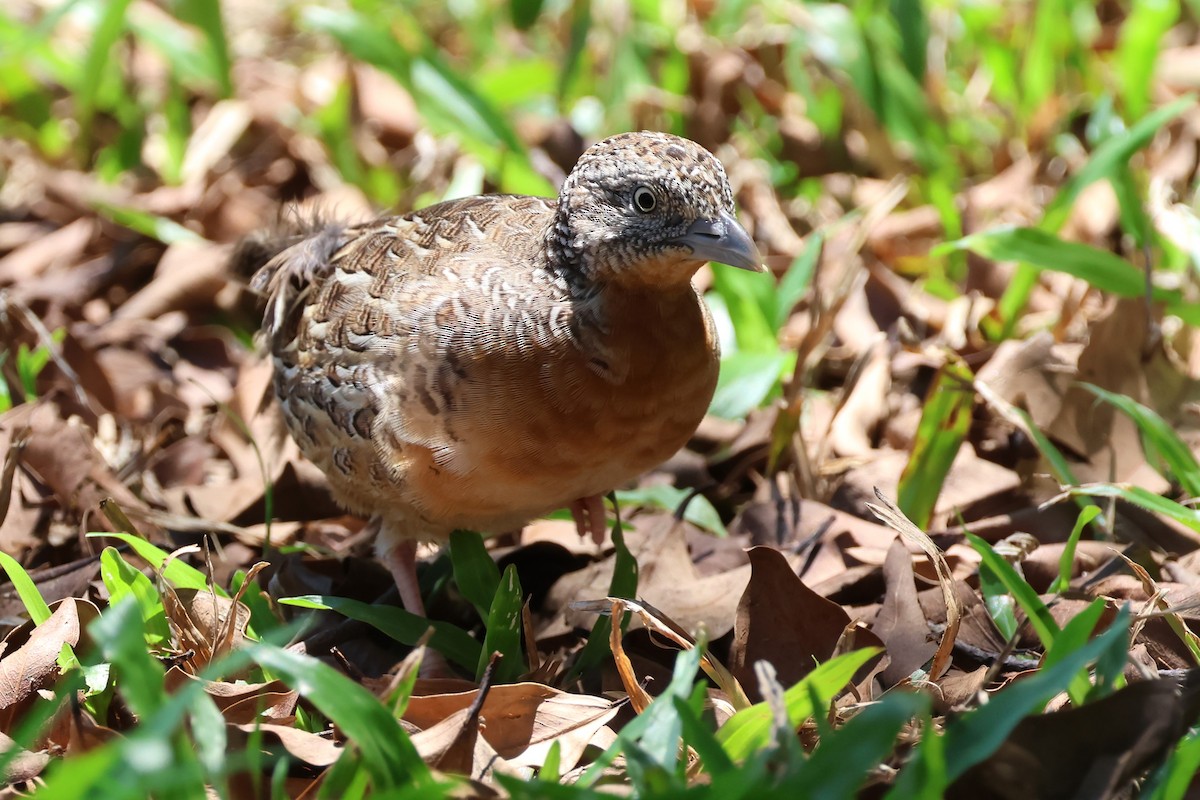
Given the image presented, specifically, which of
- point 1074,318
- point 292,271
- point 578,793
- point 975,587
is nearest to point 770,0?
point 1074,318

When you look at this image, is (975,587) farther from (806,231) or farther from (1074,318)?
(806,231)

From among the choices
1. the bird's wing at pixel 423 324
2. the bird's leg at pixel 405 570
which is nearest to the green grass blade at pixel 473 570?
the bird's leg at pixel 405 570

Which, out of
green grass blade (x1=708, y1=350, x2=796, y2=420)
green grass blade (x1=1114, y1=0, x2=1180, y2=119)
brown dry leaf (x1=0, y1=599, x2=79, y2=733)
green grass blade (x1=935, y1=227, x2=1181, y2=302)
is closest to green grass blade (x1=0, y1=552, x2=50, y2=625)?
brown dry leaf (x1=0, y1=599, x2=79, y2=733)

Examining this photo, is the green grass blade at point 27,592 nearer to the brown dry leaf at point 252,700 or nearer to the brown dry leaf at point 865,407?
the brown dry leaf at point 252,700

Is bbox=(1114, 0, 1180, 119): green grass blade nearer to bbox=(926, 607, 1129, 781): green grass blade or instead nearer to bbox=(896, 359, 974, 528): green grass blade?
bbox=(896, 359, 974, 528): green grass blade

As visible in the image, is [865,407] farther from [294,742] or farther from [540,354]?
[294,742]

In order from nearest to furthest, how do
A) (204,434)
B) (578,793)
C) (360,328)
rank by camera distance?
(578,793) → (360,328) → (204,434)
